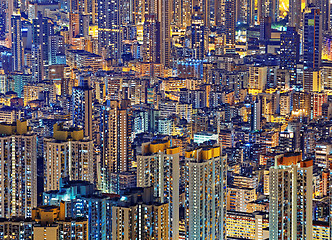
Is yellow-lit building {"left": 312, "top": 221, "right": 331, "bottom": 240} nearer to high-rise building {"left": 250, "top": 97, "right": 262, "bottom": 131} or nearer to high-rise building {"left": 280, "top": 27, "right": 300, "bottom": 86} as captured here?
high-rise building {"left": 250, "top": 97, "right": 262, "bottom": 131}

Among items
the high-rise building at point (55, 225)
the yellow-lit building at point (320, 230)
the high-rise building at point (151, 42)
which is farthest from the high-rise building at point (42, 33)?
the high-rise building at point (55, 225)

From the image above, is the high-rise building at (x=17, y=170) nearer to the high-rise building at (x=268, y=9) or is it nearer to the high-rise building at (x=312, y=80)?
the high-rise building at (x=312, y=80)

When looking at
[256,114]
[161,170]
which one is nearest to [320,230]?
[161,170]

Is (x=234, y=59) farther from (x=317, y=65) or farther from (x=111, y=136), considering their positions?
(x=111, y=136)

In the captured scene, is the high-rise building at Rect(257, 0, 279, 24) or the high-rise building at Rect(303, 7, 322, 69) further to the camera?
the high-rise building at Rect(257, 0, 279, 24)

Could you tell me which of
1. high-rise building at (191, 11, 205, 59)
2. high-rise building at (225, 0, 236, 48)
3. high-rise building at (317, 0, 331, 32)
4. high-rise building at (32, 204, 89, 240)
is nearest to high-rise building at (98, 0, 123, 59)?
high-rise building at (191, 11, 205, 59)

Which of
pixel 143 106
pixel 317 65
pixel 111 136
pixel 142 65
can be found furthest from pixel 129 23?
pixel 111 136
